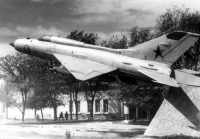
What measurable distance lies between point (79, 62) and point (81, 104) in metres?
30.3

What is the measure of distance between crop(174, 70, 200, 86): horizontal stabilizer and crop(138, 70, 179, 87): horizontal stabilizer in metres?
0.85

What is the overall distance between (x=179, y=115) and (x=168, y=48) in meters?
3.84

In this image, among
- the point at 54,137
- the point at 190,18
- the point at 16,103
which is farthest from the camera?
the point at 16,103

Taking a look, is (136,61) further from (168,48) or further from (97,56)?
(97,56)

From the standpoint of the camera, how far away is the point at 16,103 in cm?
3919

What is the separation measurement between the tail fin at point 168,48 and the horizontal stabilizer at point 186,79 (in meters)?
1.14

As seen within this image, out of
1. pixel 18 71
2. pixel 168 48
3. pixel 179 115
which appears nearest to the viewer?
pixel 179 115

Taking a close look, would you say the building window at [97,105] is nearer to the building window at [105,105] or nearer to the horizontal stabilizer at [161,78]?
the building window at [105,105]

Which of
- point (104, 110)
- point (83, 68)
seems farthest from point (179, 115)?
point (104, 110)

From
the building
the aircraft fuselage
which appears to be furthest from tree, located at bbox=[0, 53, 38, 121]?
the aircraft fuselage

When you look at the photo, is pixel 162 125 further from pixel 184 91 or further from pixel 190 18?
pixel 190 18

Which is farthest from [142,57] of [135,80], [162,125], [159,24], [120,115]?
[120,115]

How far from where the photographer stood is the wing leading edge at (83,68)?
46.5 ft

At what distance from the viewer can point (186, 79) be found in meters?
13.7
